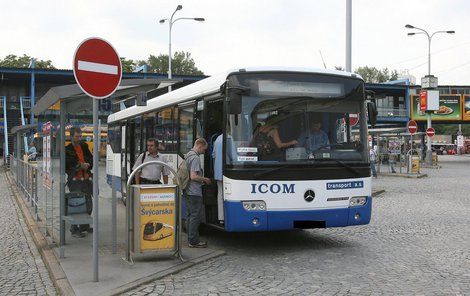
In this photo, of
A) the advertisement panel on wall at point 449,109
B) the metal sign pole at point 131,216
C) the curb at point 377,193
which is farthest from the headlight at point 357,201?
the advertisement panel on wall at point 449,109

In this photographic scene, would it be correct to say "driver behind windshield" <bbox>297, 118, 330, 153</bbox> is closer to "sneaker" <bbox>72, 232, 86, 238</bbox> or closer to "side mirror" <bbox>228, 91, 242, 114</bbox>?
"side mirror" <bbox>228, 91, 242, 114</bbox>

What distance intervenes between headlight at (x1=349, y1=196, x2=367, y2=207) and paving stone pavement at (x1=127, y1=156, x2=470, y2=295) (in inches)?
27.1

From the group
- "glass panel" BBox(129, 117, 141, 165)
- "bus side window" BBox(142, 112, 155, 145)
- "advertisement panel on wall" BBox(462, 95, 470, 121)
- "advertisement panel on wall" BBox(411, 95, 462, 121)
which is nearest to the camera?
"bus side window" BBox(142, 112, 155, 145)

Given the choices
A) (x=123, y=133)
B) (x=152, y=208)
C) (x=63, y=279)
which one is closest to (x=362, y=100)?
(x=152, y=208)

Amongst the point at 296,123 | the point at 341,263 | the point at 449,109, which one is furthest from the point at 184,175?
the point at 449,109

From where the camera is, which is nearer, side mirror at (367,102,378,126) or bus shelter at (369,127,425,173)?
side mirror at (367,102,378,126)

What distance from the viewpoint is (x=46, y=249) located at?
8.19m

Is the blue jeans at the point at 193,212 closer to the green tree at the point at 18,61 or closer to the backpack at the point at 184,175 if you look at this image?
the backpack at the point at 184,175

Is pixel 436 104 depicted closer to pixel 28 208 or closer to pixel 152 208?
pixel 28 208

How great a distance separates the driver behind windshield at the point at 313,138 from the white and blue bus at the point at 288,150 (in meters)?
0.02

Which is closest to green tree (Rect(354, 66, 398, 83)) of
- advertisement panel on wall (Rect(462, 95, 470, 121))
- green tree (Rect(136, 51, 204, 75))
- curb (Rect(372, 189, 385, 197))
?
green tree (Rect(136, 51, 204, 75))

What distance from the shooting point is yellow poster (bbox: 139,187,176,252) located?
7.15 meters

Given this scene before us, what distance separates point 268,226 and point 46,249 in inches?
135

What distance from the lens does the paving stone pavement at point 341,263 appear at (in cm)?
595
